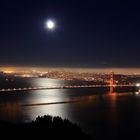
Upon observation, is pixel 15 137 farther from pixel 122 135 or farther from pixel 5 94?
pixel 5 94

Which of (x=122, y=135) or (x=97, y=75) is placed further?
(x=97, y=75)

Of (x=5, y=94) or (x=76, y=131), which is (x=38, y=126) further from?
(x=5, y=94)

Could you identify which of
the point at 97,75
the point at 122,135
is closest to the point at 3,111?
the point at 122,135

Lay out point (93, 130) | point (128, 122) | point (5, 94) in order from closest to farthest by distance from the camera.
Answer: point (93, 130) → point (128, 122) → point (5, 94)

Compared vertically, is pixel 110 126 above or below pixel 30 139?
below

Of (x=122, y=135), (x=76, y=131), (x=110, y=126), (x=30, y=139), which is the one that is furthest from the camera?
(x=110, y=126)

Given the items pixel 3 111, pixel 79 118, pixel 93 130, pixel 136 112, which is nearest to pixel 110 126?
pixel 93 130

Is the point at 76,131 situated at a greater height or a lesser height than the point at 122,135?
greater

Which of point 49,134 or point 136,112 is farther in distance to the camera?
point 136,112

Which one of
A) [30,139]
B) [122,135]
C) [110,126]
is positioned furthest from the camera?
[110,126]

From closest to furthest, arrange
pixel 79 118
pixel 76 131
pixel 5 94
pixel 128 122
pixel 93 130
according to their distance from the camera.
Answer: pixel 76 131
pixel 93 130
pixel 128 122
pixel 79 118
pixel 5 94
